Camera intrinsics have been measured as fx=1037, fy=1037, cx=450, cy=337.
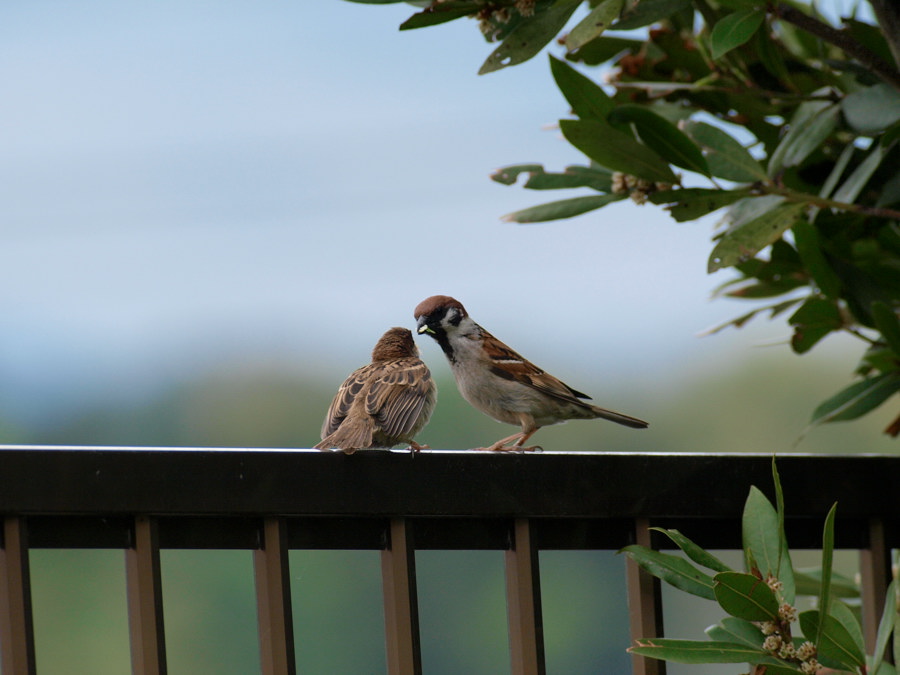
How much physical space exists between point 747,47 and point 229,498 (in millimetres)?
978

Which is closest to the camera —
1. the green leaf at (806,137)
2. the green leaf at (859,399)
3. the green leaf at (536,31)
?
the green leaf at (536,31)

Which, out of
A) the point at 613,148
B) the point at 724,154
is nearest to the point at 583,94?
the point at 613,148

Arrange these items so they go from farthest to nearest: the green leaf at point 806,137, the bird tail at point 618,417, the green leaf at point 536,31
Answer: the bird tail at point 618,417 → the green leaf at point 806,137 → the green leaf at point 536,31

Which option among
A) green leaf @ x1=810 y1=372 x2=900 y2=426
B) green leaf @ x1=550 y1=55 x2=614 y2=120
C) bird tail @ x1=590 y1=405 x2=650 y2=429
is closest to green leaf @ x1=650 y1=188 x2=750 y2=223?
green leaf @ x1=550 y1=55 x2=614 y2=120

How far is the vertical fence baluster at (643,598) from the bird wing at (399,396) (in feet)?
1.17

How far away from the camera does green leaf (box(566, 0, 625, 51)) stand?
1092 mm

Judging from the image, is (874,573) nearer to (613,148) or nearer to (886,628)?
(886,628)

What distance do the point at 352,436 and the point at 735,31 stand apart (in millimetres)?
585

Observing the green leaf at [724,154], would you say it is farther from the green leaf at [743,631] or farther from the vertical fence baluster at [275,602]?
the vertical fence baluster at [275,602]

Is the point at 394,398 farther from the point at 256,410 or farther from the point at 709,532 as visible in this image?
the point at 256,410

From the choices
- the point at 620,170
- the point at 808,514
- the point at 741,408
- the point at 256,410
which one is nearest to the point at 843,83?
the point at 620,170

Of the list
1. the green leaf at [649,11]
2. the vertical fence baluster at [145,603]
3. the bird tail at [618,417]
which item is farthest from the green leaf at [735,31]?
the bird tail at [618,417]

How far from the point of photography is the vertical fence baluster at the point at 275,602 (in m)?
0.91

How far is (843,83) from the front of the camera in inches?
53.4
